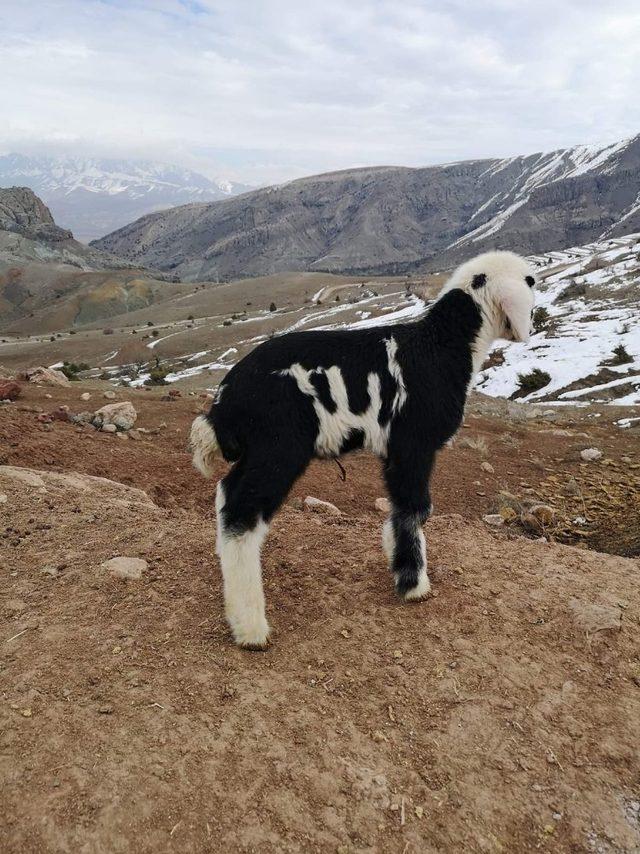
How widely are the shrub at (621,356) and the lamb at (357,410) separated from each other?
21.6 meters

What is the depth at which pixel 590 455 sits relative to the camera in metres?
12.3

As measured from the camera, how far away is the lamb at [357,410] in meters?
4.38

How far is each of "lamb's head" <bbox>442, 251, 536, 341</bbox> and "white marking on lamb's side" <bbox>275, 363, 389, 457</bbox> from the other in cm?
136

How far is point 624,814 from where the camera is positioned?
316 cm

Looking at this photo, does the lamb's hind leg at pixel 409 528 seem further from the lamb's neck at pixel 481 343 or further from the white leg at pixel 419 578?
the lamb's neck at pixel 481 343

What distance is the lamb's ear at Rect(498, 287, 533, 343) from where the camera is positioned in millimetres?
4969

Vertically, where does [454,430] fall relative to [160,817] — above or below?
above

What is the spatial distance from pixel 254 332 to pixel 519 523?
55.7 metres

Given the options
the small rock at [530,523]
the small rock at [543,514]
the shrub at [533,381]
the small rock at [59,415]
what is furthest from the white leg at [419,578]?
the shrub at [533,381]

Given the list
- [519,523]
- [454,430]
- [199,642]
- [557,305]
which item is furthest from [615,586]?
[557,305]

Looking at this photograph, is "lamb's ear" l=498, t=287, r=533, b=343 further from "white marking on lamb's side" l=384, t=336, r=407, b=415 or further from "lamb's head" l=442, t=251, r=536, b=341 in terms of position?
"white marking on lamb's side" l=384, t=336, r=407, b=415

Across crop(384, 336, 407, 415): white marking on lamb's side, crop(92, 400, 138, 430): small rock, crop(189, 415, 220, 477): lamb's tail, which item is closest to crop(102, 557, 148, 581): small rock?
crop(189, 415, 220, 477): lamb's tail

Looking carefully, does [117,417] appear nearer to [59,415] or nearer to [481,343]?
[59,415]

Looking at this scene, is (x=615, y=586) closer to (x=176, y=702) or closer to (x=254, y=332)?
(x=176, y=702)
